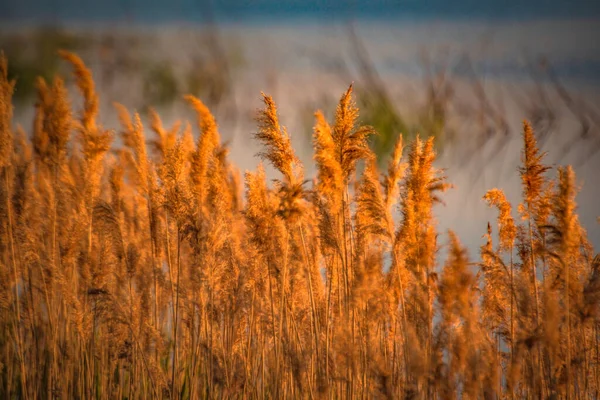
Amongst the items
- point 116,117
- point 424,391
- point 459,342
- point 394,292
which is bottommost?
point 424,391

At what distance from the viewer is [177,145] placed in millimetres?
3783

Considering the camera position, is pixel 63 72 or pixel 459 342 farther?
pixel 63 72

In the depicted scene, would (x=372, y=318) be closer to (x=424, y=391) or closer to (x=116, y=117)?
(x=424, y=391)

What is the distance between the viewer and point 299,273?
4316 mm

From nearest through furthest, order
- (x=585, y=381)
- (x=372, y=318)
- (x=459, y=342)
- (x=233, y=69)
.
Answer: (x=459, y=342) < (x=372, y=318) < (x=585, y=381) < (x=233, y=69)

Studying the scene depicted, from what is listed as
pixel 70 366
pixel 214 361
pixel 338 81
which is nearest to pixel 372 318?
pixel 214 361

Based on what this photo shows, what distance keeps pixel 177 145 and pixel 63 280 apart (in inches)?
39.0

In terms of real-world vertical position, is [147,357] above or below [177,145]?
below

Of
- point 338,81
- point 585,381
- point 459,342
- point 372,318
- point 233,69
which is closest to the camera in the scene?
point 459,342

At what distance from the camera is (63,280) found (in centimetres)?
389

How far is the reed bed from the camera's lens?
3.43 metres

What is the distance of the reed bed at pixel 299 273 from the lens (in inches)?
135

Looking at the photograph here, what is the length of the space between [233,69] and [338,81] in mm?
834

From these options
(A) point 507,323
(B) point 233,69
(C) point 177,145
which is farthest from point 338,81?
(A) point 507,323
